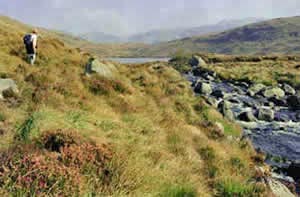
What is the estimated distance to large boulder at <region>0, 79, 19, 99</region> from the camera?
529 inches

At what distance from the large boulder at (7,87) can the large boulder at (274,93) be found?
93.2ft

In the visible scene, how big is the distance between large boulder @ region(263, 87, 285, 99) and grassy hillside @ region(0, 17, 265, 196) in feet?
61.5

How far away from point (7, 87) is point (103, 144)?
23.3ft

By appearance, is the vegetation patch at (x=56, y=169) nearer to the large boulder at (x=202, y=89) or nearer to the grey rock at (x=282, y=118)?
the grey rock at (x=282, y=118)

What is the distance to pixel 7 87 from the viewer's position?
13961 millimetres

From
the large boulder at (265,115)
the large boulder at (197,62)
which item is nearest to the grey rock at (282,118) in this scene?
the large boulder at (265,115)

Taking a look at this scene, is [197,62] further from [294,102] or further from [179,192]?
[179,192]

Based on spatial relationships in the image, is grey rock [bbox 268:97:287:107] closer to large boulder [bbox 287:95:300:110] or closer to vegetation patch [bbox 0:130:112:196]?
large boulder [bbox 287:95:300:110]

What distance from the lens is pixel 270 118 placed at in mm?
27859

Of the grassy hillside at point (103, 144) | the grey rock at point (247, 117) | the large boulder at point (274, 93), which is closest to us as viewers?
the grassy hillside at point (103, 144)

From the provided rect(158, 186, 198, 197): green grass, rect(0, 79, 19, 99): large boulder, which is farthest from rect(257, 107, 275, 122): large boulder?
rect(158, 186, 198, 197): green grass

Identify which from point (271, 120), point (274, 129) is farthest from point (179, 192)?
point (271, 120)

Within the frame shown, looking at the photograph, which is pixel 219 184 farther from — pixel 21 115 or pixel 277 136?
pixel 277 136

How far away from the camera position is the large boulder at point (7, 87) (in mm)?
13445
